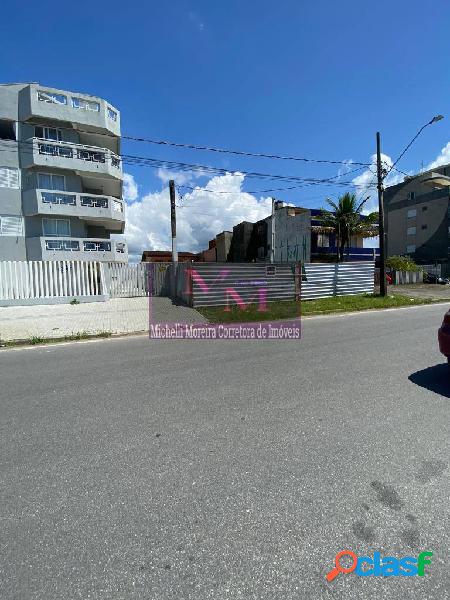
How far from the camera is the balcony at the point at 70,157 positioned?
21116 millimetres

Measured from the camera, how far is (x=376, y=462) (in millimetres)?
2482

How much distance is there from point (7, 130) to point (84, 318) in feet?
68.3

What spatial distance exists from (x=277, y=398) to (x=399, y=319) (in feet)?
26.1

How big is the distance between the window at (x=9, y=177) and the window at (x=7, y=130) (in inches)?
97.4

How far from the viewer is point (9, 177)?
2136 cm

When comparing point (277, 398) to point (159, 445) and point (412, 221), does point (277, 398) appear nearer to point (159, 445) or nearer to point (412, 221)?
point (159, 445)

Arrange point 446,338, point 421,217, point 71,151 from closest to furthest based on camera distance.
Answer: point 446,338, point 71,151, point 421,217

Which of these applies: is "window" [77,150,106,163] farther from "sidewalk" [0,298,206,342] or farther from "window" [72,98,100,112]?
"sidewalk" [0,298,206,342]

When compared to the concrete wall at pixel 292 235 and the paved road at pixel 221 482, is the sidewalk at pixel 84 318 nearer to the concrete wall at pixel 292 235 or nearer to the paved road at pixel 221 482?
the paved road at pixel 221 482

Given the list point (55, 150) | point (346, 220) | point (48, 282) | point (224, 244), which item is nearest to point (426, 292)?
point (346, 220)

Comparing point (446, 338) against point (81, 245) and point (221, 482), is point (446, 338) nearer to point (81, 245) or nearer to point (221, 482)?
point (221, 482)

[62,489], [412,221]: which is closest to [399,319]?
[62,489]

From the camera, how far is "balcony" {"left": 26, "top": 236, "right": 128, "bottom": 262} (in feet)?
70.8

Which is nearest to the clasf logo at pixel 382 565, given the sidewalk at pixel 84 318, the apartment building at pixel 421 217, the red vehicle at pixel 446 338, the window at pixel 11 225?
the red vehicle at pixel 446 338
